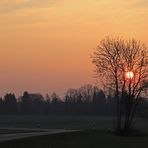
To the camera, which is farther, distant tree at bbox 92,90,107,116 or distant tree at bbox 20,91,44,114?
distant tree at bbox 20,91,44,114

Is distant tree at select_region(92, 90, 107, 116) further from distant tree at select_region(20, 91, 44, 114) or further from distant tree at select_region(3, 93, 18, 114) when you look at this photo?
distant tree at select_region(3, 93, 18, 114)

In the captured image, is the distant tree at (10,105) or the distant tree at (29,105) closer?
the distant tree at (10,105)

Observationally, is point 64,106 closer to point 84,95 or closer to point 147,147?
point 84,95

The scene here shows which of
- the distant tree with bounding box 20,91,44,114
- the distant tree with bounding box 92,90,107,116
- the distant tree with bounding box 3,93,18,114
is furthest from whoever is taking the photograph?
Answer: the distant tree with bounding box 20,91,44,114

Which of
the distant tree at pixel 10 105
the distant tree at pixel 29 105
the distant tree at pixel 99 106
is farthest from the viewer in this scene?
the distant tree at pixel 29 105

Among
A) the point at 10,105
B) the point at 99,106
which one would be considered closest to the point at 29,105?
the point at 10,105

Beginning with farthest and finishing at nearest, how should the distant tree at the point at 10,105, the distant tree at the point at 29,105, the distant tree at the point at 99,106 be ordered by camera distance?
the distant tree at the point at 29,105 < the distant tree at the point at 10,105 < the distant tree at the point at 99,106

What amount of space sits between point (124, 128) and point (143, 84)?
21.1ft

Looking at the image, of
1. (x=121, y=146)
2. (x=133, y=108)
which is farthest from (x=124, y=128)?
(x=121, y=146)

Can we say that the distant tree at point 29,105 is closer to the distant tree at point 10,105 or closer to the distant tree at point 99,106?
the distant tree at point 10,105

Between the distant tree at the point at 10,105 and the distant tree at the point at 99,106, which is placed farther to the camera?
the distant tree at the point at 10,105

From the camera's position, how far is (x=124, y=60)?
223 feet

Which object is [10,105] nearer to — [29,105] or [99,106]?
[29,105]

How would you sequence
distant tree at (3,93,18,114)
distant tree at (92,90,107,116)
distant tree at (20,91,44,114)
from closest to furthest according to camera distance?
1. distant tree at (92,90,107,116)
2. distant tree at (3,93,18,114)
3. distant tree at (20,91,44,114)
